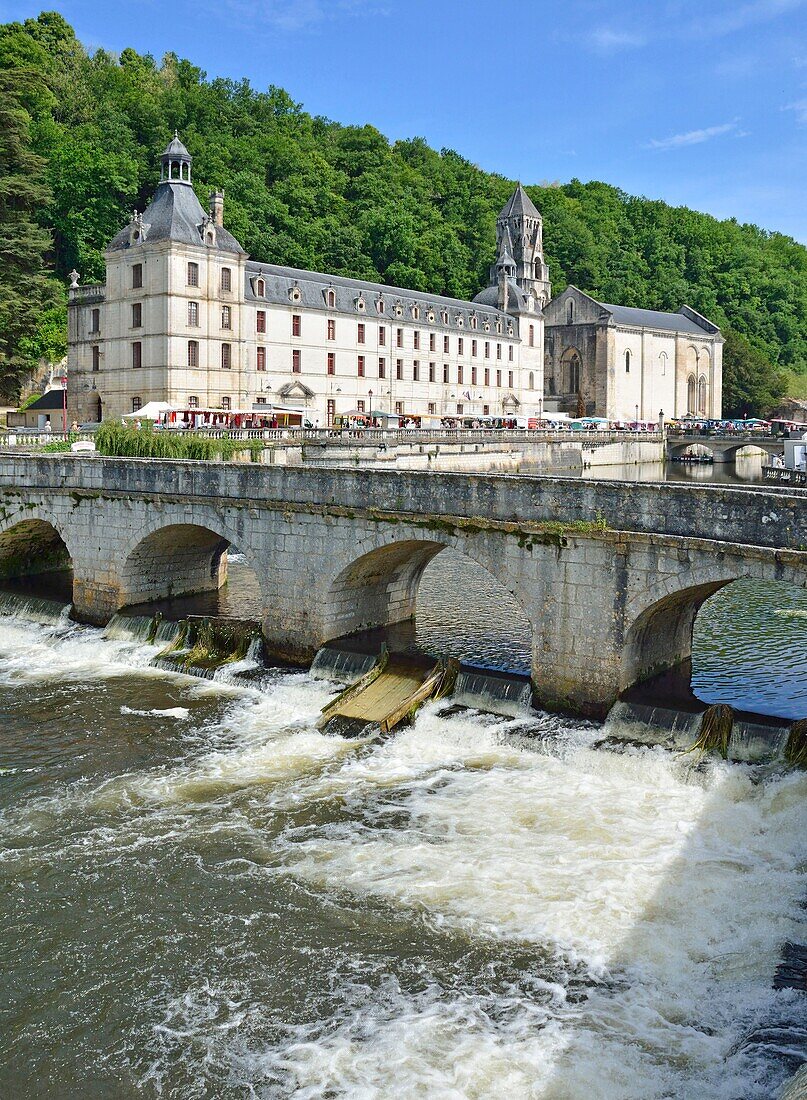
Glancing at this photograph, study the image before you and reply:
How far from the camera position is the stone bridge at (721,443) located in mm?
78438

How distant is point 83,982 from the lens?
37.2ft

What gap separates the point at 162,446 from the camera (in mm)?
34469

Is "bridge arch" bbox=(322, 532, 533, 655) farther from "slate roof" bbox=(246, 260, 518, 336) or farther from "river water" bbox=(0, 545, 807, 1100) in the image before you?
"slate roof" bbox=(246, 260, 518, 336)

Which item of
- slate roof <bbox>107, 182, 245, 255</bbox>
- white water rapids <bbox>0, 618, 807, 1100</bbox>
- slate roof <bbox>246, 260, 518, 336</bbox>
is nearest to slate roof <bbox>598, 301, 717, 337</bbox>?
slate roof <bbox>246, 260, 518, 336</bbox>

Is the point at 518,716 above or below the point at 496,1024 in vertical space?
above

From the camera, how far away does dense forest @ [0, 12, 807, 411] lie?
218ft

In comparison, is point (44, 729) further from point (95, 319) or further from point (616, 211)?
point (616, 211)

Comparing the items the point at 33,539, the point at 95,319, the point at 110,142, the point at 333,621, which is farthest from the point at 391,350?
the point at 333,621

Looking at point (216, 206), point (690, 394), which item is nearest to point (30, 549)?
point (216, 206)

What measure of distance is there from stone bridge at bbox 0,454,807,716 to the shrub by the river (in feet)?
18.1

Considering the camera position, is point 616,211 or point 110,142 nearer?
point 110,142

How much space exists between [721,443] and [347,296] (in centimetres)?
3440

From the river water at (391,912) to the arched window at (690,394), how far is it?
313 ft

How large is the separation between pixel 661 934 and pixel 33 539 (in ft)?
84.6
